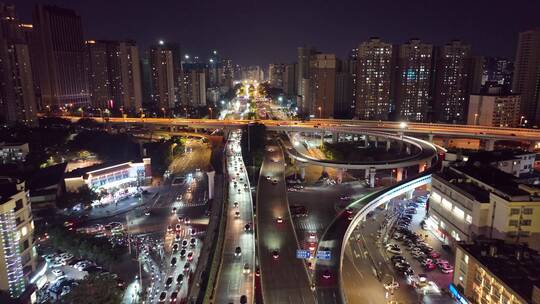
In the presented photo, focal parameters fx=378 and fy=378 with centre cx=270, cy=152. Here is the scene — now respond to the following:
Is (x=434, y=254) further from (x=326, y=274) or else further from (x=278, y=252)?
(x=278, y=252)

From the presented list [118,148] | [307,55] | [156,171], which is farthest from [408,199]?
[307,55]

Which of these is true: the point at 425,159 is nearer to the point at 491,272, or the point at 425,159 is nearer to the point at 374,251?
the point at 374,251

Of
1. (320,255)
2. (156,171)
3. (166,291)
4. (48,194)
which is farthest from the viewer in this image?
(156,171)

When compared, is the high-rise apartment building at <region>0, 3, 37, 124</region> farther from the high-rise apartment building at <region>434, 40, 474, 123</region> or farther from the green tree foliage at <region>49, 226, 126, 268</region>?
the high-rise apartment building at <region>434, 40, 474, 123</region>

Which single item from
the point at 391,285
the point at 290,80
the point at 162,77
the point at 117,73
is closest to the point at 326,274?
the point at 391,285

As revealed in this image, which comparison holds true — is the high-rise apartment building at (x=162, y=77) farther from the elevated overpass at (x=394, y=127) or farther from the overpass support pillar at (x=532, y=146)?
the overpass support pillar at (x=532, y=146)

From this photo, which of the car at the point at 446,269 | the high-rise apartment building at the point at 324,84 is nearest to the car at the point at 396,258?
the car at the point at 446,269
